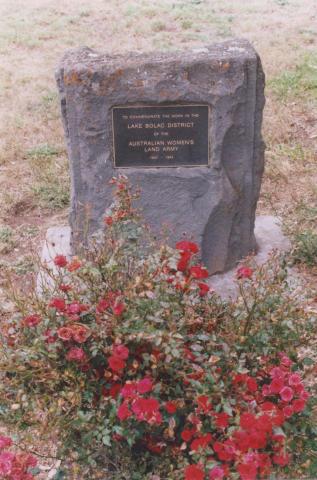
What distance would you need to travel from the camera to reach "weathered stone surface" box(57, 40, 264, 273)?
366 centimetres

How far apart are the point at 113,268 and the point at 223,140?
173 cm

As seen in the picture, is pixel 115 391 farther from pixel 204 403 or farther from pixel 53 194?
pixel 53 194

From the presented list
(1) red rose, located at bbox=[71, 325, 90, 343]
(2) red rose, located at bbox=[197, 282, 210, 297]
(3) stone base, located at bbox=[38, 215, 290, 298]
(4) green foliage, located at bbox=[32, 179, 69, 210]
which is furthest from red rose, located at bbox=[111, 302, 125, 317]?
(4) green foliage, located at bbox=[32, 179, 69, 210]

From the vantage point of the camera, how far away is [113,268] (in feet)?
7.66

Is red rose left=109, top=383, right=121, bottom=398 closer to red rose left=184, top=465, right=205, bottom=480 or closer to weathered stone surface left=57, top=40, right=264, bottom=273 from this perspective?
red rose left=184, top=465, right=205, bottom=480

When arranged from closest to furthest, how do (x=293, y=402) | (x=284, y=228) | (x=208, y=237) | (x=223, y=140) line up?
(x=293, y=402) < (x=223, y=140) < (x=208, y=237) < (x=284, y=228)

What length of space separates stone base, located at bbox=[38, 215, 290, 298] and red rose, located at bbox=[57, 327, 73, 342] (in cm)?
196

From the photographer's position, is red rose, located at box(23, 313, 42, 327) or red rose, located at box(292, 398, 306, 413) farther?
red rose, located at box(23, 313, 42, 327)

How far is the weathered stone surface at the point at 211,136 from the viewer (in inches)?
144

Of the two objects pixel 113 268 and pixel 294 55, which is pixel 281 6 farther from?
pixel 113 268

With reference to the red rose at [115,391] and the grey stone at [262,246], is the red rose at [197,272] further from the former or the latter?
the grey stone at [262,246]

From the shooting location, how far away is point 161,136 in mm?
3867

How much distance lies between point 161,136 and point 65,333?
6.43ft

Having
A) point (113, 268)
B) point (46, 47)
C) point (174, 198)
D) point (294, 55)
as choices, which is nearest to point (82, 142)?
point (174, 198)
